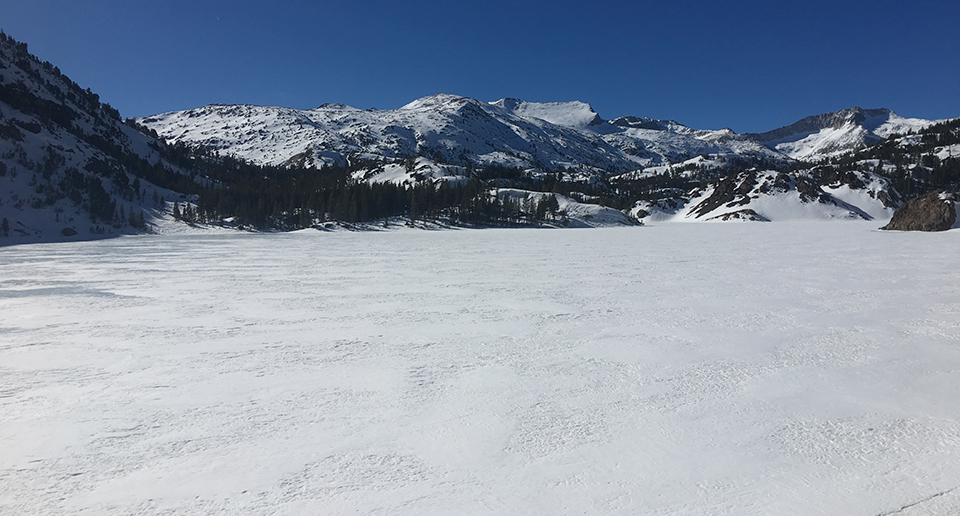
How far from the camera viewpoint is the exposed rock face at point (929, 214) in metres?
49.6

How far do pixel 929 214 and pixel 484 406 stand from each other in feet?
221

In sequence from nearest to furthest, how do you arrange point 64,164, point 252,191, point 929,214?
point 929,214 < point 64,164 < point 252,191

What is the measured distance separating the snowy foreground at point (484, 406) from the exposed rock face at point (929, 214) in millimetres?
51836

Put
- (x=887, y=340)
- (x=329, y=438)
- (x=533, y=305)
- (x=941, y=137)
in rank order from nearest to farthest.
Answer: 1. (x=329, y=438)
2. (x=887, y=340)
3. (x=533, y=305)
4. (x=941, y=137)

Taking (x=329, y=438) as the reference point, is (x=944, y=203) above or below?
above

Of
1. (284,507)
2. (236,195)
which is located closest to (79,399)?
(284,507)

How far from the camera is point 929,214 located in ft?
167

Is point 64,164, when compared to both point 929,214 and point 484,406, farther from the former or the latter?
point 929,214

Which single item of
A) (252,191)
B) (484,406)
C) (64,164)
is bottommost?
(484,406)

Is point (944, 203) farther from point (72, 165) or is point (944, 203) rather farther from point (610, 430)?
point (72, 165)

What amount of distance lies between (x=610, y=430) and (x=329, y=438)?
341 centimetres

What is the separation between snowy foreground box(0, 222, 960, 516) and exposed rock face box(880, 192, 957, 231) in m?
51.8

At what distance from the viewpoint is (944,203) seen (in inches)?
1981

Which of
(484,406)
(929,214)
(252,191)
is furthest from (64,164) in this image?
(929,214)
